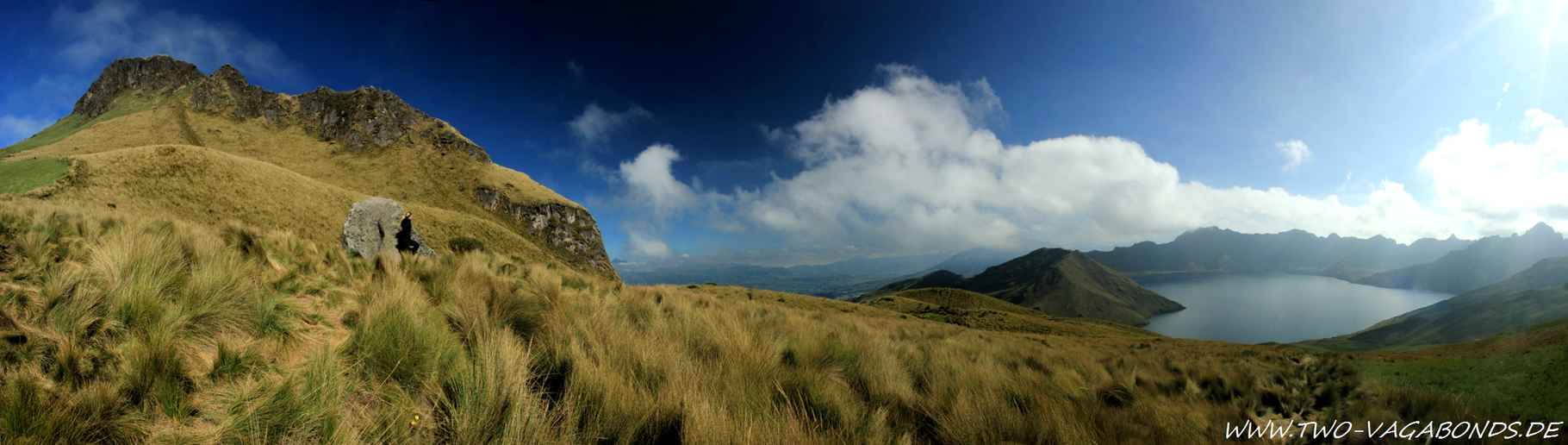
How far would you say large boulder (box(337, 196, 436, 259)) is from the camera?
30.5ft

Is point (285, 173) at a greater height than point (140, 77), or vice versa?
point (140, 77)

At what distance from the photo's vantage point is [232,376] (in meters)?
1.99

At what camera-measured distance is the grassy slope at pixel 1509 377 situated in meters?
3.70

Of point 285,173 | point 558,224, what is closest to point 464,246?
point 285,173

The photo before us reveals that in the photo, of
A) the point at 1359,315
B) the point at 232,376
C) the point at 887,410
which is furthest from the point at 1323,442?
the point at 1359,315

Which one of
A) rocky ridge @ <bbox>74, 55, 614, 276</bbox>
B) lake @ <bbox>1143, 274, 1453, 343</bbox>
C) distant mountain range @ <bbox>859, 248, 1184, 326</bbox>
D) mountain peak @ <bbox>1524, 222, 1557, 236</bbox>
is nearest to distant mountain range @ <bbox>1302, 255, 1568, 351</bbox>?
lake @ <bbox>1143, 274, 1453, 343</bbox>

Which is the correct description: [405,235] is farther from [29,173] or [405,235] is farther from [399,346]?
[29,173]

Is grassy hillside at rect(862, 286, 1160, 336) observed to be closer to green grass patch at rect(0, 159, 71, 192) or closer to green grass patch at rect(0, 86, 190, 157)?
green grass patch at rect(0, 159, 71, 192)

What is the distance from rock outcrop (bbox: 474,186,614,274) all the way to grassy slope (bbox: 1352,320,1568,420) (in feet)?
296

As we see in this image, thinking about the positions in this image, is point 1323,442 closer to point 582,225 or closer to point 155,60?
point 582,225

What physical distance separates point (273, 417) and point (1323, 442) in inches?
220

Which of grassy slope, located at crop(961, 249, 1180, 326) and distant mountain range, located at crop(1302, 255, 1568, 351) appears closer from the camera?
distant mountain range, located at crop(1302, 255, 1568, 351)

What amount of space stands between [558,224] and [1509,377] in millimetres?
105226

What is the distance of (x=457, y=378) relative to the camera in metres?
2.10
